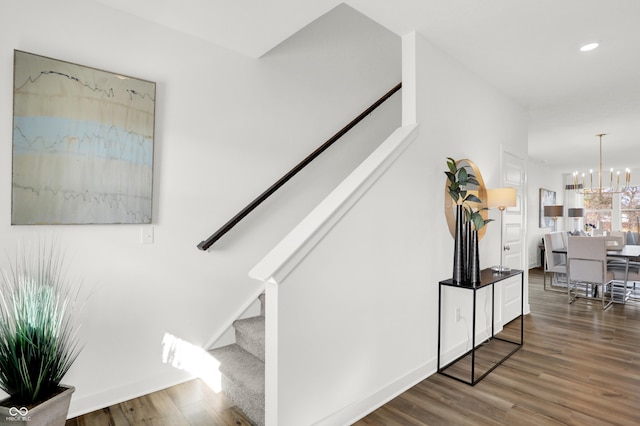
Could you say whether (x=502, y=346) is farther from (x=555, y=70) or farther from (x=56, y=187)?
(x=56, y=187)

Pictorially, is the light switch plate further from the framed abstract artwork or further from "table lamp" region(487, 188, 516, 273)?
"table lamp" region(487, 188, 516, 273)

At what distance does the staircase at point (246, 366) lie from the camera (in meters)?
2.02

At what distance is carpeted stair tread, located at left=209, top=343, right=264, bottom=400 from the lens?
6.82ft

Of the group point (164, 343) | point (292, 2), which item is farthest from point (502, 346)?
point (292, 2)

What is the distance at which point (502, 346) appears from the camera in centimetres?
326

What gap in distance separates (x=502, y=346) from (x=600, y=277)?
2.62 m

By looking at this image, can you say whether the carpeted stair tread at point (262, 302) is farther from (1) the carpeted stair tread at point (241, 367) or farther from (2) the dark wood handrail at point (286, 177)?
(2) the dark wood handrail at point (286, 177)

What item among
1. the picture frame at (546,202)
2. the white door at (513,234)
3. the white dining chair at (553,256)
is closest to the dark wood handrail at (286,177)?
the white door at (513,234)

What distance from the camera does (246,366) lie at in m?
2.35

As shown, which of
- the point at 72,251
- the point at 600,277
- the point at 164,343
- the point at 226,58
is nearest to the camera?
the point at 72,251

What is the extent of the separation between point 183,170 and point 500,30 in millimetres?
2591

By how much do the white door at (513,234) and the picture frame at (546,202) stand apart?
18.3 feet


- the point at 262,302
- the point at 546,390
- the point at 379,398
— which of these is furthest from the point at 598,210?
the point at 262,302

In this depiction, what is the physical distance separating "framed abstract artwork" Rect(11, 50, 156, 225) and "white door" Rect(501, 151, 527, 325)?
3.58 metres
